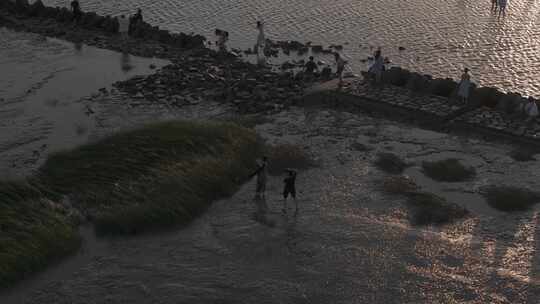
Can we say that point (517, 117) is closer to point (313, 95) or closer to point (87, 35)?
point (313, 95)

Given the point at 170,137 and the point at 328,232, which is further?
the point at 170,137

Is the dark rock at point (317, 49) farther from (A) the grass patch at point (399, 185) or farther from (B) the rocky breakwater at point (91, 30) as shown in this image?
(A) the grass patch at point (399, 185)

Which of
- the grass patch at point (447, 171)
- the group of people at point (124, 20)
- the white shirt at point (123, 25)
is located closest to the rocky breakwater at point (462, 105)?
the grass patch at point (447, 171)

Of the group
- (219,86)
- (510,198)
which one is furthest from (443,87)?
(219,86)

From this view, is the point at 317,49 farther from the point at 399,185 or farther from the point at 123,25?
the point at 399,185

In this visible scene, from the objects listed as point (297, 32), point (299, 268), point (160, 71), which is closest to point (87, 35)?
point (160, 71)

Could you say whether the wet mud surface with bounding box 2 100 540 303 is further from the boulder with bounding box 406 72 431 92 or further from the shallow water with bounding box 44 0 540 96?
the shallow water with bounding box 44 0 540 96

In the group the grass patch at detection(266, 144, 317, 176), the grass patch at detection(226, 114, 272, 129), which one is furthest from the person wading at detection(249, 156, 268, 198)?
the grass patch at detection(226, 114, 272, 129)
